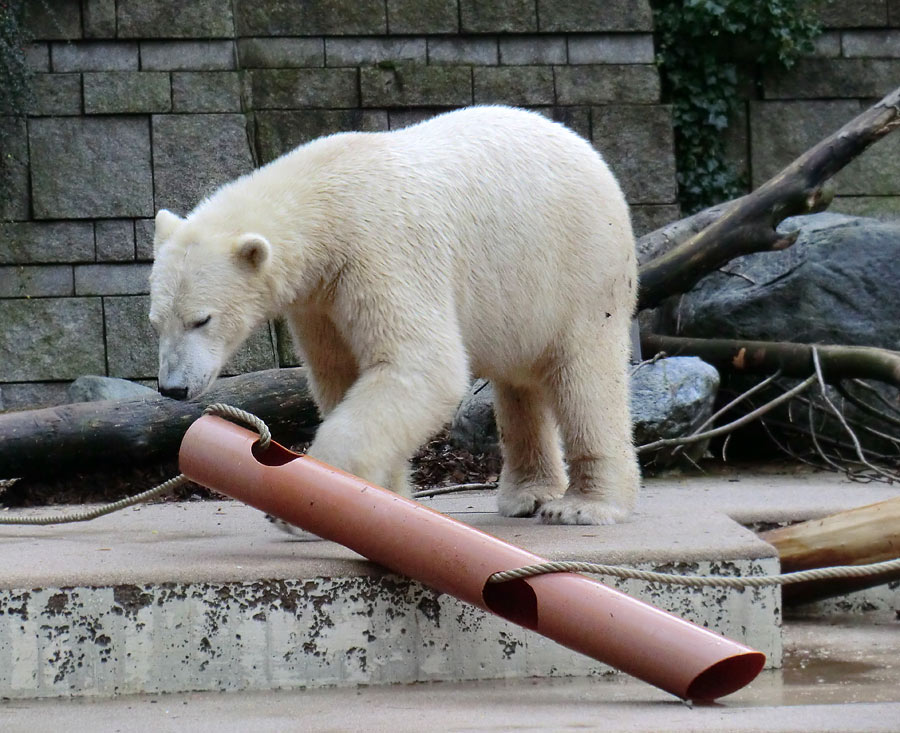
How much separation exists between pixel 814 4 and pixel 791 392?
3715 millimetres

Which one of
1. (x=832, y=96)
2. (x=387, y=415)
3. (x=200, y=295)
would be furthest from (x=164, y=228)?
(x=832, y=96)

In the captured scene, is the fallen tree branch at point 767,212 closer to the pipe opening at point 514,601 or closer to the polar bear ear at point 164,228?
the polar bear ear at point 164,228

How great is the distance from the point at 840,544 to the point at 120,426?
2.77 metres

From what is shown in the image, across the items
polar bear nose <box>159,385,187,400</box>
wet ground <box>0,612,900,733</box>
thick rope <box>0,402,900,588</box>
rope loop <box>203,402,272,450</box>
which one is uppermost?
polar bear nose <box>159,385,187,400</box>

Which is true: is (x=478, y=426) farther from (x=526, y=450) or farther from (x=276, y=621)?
(x=276, y=621)

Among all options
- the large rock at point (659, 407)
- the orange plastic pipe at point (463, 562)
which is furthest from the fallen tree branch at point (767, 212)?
the orange plastic pipe at point (463, 562)

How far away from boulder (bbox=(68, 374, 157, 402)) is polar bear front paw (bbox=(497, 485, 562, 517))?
2.55 metres

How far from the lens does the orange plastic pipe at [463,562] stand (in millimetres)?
2426

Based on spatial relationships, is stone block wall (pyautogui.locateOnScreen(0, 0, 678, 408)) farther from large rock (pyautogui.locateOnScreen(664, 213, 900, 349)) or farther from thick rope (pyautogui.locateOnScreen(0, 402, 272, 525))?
thick rope (pyautogui.locateOnScreen(0, 402, 272, 525))

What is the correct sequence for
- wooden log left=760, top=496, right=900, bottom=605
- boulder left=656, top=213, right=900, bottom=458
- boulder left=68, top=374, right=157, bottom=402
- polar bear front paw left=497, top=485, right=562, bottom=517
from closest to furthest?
wooden log left=760, top=496, right=900, bottom=605 < polar bear front paw left=497, top=485, right=562, bottom=517 < boulder left=656, top=213, right=900, bottom=458 < boulder left=68, top=374, right=157, bottom=402

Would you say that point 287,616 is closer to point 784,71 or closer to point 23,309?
point 23,309

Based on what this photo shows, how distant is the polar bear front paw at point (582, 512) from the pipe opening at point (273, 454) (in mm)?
948

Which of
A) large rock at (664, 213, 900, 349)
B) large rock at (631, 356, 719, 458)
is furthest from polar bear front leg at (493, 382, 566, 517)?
large rock at (664, 213, 900, 349)

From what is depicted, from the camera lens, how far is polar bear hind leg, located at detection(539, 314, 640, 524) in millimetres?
3650
